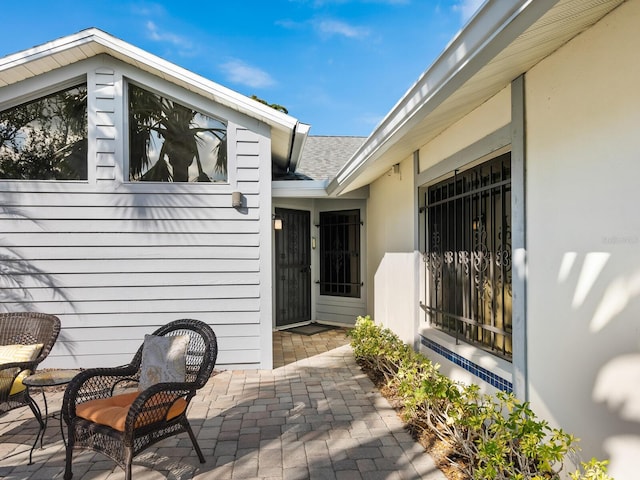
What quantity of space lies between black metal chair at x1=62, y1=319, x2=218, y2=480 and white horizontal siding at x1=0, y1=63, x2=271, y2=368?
200 centimetres

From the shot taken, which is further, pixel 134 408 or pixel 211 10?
pixel 211 10

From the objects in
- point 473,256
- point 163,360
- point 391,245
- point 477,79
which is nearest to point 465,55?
point 477,79

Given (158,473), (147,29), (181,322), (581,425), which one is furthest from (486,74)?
(147,29)

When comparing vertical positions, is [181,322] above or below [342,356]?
above

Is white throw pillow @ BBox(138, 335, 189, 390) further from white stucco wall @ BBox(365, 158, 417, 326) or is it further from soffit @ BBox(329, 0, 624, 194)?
white stucco wall @ BBox(365, 158, 417, 326)

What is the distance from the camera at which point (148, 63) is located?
467 cm

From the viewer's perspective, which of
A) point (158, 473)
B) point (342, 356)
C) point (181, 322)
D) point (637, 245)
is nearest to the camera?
point (637, 245)

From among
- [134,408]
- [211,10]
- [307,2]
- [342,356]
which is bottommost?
[342,356]

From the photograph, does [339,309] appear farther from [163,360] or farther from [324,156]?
[163,360]

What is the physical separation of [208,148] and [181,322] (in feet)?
8.44

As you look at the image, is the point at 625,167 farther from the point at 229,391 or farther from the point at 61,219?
the point at 61,219

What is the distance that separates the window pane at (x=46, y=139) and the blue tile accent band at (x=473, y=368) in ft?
14.8

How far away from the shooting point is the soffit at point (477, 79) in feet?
6.11

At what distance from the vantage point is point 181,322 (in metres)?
3.31
